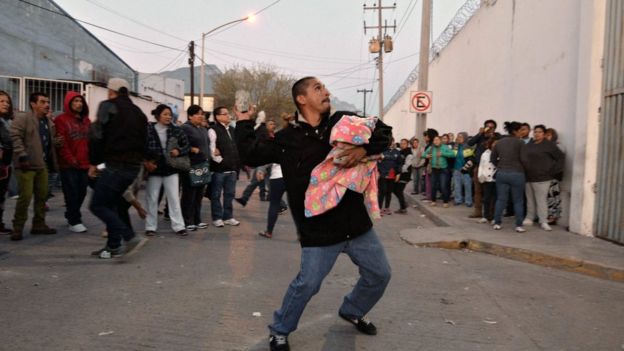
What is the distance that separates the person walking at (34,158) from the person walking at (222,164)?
2.12 metres

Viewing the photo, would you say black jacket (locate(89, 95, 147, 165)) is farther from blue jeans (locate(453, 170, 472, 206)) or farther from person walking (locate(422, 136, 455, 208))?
blue jeans (locate(453, 170, 472, 206))

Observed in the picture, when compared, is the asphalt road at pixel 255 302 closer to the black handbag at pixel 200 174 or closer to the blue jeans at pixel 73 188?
the blue jeans at pixel 73 188

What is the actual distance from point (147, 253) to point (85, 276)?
1.14 meters

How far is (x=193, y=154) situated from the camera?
7.79 meters

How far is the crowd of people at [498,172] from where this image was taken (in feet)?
28.3

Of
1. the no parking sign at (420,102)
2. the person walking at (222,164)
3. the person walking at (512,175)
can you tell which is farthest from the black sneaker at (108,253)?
the no parking sign at (420,102)

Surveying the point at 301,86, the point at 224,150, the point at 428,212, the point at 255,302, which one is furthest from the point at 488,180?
the point at 301,86

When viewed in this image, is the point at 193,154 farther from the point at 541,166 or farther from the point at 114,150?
the point at 541,166

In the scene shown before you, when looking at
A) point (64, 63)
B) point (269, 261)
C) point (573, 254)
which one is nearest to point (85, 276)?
point (269, 261)

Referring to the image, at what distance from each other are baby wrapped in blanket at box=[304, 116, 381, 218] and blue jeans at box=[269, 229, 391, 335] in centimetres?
29

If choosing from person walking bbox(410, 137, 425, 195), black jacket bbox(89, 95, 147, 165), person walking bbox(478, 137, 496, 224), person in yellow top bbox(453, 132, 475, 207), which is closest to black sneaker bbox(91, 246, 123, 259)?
black jacket bbox(89, 95, 147, 165)

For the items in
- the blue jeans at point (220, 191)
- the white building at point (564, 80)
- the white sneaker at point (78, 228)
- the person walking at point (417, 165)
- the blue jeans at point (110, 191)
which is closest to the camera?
the blue jeans at point (110, 191)

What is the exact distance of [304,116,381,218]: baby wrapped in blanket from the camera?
3.19 m

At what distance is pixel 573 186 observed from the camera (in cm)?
846
